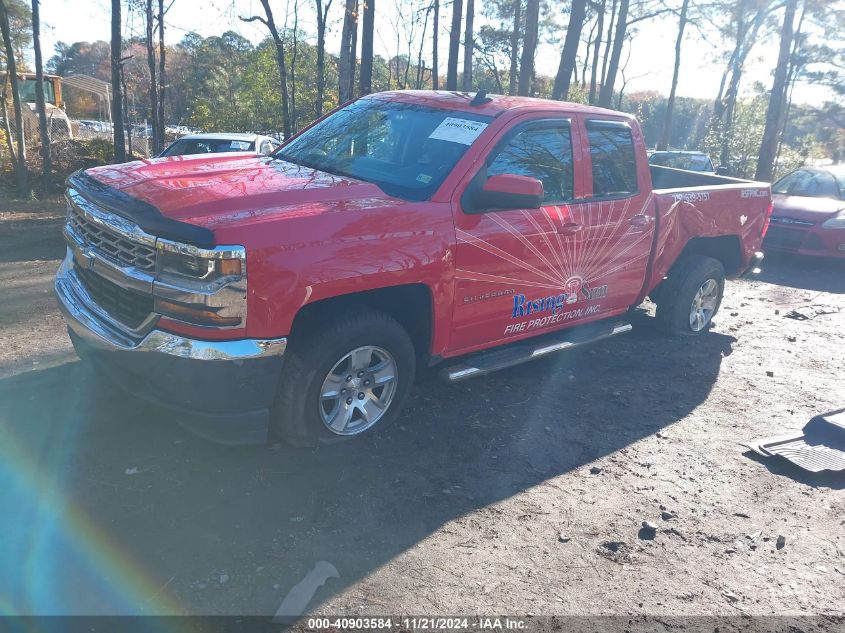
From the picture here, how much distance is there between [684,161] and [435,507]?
1536 centimetres

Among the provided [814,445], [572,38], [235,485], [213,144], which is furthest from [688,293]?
[572,38]

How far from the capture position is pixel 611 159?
A: 5430mm

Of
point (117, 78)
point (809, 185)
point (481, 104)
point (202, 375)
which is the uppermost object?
point (117, 78)

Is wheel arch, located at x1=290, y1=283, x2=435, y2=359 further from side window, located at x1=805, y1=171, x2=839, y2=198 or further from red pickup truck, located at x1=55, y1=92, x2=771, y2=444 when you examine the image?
side window, located at x1=805, y1=171, x2=839, y2=198

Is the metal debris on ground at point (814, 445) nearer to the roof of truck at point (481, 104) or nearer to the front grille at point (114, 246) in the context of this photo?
the roof of truck at point (481, 104)

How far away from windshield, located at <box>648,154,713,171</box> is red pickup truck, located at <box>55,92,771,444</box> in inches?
456

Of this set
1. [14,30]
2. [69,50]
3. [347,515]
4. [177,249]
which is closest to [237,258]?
[177,249]

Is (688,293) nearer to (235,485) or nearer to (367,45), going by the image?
(235,485)

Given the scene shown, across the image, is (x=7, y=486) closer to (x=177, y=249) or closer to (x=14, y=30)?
(x=177, y=249)

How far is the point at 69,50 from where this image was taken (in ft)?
193

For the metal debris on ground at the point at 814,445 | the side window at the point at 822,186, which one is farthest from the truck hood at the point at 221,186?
the side window at the point at 822,186

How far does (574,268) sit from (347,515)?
104 inches

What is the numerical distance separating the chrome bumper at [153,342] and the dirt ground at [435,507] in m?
0.70

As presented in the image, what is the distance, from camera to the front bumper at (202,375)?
10.8ft
